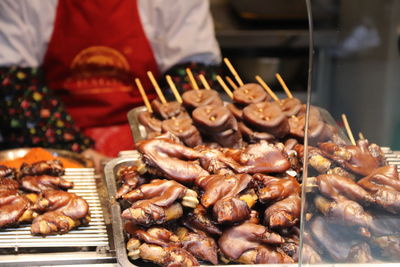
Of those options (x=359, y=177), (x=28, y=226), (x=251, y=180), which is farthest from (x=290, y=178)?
(x=28, y=226)

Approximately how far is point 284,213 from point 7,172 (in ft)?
3.62

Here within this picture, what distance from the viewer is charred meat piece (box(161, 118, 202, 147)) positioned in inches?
88.8

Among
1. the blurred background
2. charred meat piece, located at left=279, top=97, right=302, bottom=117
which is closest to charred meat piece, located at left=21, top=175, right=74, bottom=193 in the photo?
charred meat piece, located at left=279, top=97, right=302, bottom=117

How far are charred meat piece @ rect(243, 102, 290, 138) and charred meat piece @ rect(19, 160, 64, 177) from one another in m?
0.76

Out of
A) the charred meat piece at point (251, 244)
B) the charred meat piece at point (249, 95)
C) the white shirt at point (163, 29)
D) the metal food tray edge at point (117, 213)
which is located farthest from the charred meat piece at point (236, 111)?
the white shirt at point (163, 29)

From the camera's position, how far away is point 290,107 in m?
2.48

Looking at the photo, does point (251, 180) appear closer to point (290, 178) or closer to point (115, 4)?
point (290, 178)

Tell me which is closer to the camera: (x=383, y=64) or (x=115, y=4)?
(x=383, y=64)

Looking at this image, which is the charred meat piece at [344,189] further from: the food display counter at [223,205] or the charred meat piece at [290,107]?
the charred meat piece at [290,107]

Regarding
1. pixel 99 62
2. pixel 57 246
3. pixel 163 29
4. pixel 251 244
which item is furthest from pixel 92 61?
pixel 251 244

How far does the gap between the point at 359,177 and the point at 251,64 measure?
3.06 m

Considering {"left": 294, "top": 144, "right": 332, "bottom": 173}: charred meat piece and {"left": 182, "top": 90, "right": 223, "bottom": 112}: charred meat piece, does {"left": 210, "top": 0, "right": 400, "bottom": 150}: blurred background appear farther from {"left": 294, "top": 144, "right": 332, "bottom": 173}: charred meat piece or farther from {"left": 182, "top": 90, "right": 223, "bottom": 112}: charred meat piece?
{"left": 182, "top": 90, "right": 223, "bottom": 112}: charred meat piece

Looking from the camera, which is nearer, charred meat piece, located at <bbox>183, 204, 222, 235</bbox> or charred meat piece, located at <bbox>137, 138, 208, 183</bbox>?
charred meat piece, located at <bbox>183, 204, 222, 235</bbox>

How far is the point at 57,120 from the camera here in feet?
10.9
